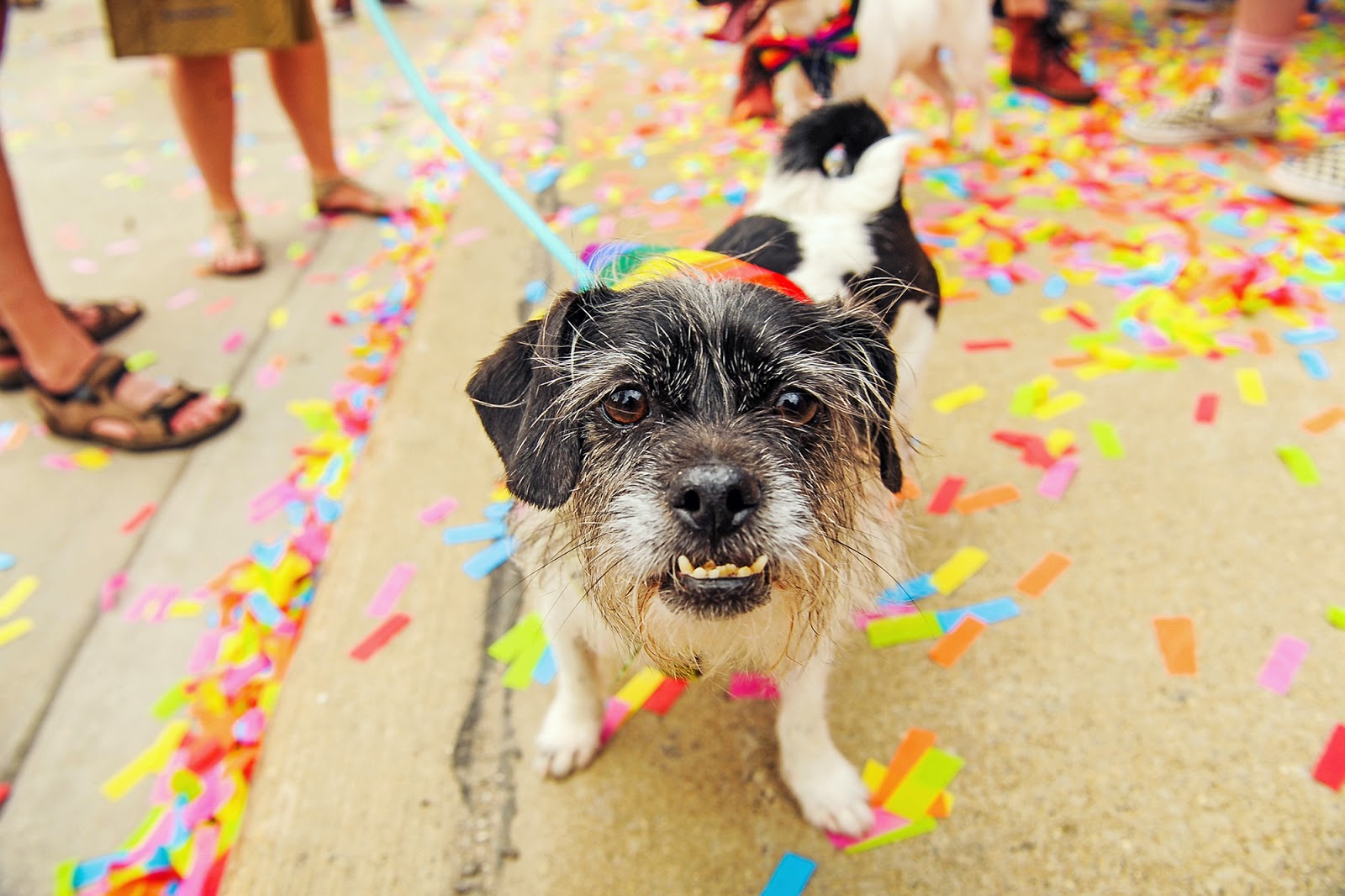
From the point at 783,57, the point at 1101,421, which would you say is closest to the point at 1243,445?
the point at 1101,421

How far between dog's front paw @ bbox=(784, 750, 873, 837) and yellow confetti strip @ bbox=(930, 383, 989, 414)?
1.48 metres

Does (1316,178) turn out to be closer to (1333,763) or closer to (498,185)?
(1333,763)

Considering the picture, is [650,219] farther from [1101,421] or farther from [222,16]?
[1101,421]

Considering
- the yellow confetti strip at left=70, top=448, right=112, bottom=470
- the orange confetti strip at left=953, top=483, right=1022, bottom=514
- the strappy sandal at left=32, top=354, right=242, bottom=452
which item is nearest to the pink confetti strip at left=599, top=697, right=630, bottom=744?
the orange confetti strip at left=953, top=483, right=1022, bottom=514

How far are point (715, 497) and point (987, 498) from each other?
157 centimetres

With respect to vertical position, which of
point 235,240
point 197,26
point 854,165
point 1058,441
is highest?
point 197,26

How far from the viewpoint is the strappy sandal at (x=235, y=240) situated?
159 inches

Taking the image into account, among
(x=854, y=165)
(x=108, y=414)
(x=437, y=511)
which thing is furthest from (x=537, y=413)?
(x=108, y=414)

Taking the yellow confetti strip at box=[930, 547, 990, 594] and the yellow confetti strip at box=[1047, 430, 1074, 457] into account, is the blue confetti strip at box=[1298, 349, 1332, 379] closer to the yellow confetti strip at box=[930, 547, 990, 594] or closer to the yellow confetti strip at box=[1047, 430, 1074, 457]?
the yellow confetti strip at box=[1047, 430, 1074, 457]

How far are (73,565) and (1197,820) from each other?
3.19m

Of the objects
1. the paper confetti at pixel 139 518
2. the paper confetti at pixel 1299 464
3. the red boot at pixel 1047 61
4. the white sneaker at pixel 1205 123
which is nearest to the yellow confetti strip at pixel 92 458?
the paper confetti at pixel 139 518

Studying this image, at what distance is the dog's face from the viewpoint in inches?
50.6

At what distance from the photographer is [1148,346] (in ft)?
10.1

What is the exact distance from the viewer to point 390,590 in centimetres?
235
